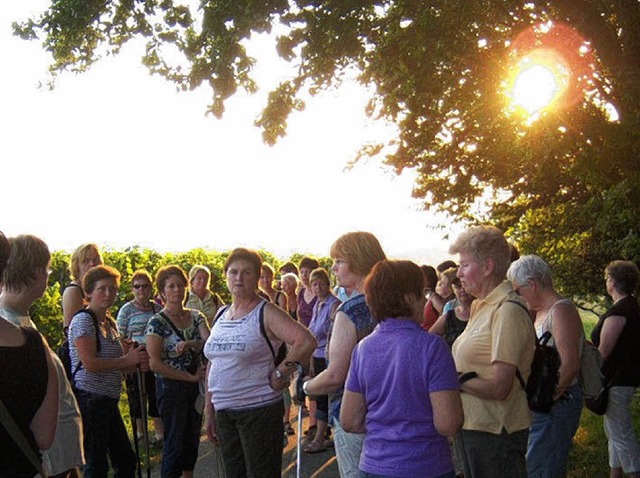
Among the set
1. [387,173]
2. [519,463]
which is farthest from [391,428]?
[387,173]

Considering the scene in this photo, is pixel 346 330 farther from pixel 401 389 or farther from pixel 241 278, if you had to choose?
pixel 241 278

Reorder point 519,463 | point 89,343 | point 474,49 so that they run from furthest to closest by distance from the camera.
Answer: point 474,49 → point 89,343 → point 519,463

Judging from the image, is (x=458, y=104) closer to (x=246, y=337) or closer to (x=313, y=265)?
(x=313, y=265)

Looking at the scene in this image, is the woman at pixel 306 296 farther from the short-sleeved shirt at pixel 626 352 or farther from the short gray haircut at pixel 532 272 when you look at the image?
the short gray haircut at pixel 532 272

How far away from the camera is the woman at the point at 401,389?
3658mm

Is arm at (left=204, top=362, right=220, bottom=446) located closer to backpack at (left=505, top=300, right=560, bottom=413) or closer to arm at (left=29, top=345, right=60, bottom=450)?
backpack at (left=505, top=300, right=560, bottom=413)

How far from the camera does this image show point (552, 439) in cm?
525

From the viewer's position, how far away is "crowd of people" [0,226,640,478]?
3.68 meters

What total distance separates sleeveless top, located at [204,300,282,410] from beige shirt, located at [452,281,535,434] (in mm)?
1495

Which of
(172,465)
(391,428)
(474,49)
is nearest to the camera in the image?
(391,428)

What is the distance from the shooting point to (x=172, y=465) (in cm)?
716

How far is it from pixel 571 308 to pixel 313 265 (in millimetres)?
7166

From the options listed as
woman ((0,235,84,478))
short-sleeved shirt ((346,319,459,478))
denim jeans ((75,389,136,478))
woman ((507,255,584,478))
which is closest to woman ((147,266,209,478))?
denim jeans ((75,389,136,478))

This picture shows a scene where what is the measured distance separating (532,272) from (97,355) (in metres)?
3.28
